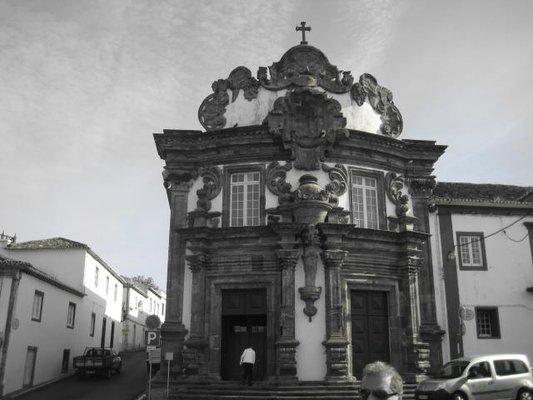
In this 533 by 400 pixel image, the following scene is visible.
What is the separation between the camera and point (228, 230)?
19344 mm

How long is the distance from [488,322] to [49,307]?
18.4 metres

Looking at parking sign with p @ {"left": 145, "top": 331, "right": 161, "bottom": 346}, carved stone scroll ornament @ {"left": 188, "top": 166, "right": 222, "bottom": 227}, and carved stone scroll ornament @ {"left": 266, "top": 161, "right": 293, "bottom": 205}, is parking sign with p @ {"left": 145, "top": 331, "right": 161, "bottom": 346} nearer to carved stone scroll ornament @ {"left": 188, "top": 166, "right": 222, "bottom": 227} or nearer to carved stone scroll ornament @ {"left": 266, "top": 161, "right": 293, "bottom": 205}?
carved stone scroll ornament @ {"left": 188, "top": 166, "right": 222, "bottom": 227}

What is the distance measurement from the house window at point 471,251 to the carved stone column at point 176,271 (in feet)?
35.3

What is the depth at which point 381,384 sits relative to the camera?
14.3 feet

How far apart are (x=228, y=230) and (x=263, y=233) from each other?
120cm

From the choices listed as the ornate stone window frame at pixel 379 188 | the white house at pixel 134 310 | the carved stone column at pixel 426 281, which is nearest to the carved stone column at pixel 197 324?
the ornate stone window frame at pixel 379 188

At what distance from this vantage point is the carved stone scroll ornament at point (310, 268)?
723 inches

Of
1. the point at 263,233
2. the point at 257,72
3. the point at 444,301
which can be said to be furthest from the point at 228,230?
the point at 444,301

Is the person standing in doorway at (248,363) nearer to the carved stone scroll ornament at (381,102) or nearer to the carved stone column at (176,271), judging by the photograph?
the carved stone column at (176,271)

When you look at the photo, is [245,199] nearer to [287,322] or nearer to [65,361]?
[287,322]

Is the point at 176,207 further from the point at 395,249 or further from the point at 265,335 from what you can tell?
the point at 395,249

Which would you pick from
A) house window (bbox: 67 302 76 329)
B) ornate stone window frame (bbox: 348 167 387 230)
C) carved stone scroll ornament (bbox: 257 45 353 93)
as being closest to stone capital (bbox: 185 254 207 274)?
ornate stone window frame (bbox: 348 167 387 230)

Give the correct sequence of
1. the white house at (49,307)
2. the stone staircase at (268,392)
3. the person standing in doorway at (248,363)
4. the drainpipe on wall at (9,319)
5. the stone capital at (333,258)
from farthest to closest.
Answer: the white house at (49,307)
the drainpipe on wall at (9,319)
the stone capital at (333,258)
the person standing in doorway at (248,363)
the stone staircase at (268,392)

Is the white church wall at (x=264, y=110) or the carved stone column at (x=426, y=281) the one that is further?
the white church wall at (x=264, y=110)
